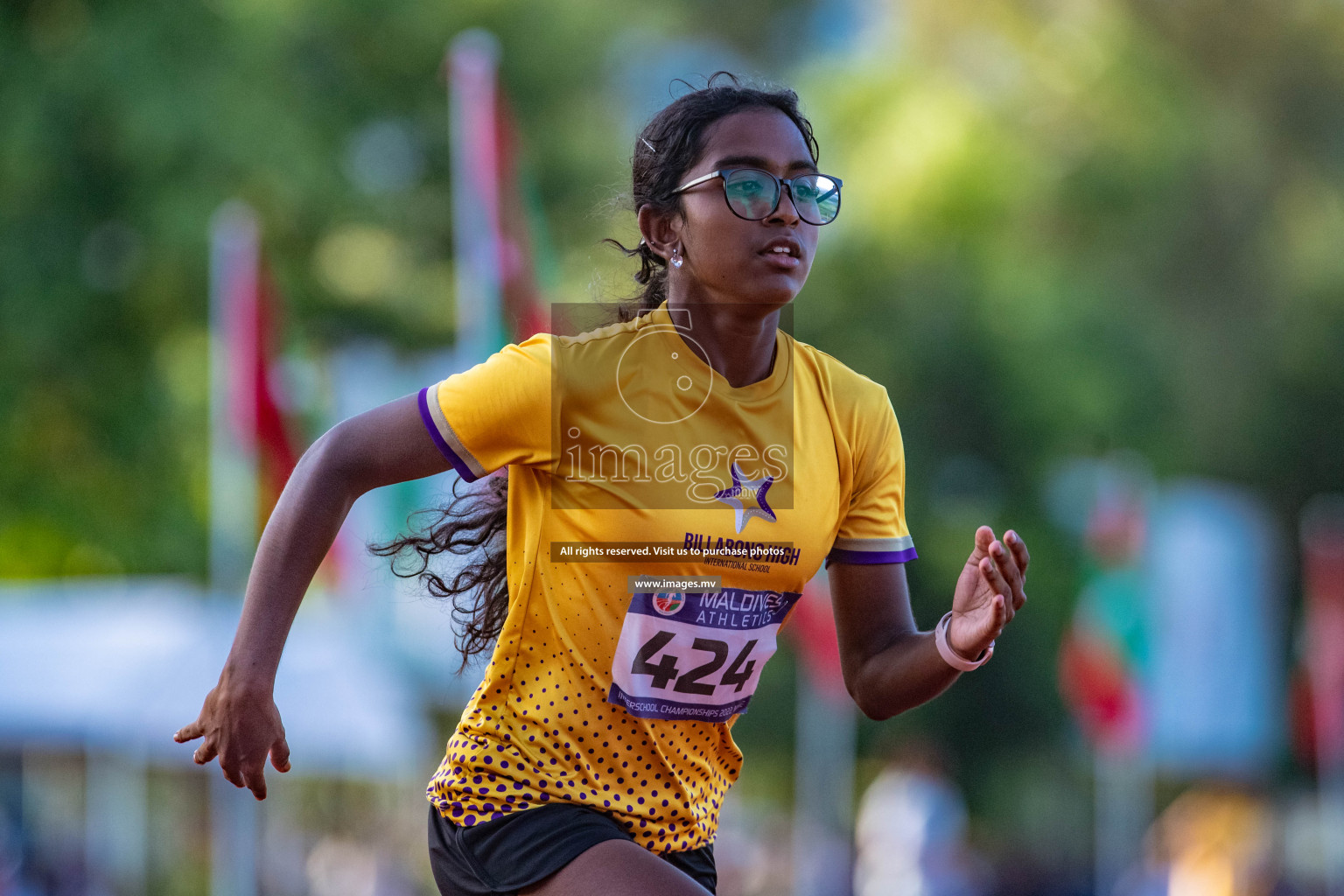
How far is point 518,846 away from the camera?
267cm

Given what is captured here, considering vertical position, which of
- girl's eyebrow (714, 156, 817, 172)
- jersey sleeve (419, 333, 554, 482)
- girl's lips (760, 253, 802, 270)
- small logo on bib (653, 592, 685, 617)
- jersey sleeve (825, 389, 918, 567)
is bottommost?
small logo on bib (653, 592, 685, 617)

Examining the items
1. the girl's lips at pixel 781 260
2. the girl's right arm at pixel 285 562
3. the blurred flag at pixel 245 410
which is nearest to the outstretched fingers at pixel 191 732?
the girl's right arm at pixel 285 562

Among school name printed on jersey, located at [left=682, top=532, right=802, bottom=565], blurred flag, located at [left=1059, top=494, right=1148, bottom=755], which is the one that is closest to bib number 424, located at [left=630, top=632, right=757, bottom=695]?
school name printed on jersey, located at [left=682, top=532, right=802, bottom=565]

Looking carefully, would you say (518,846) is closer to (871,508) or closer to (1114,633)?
(871,508)

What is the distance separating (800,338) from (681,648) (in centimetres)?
1512

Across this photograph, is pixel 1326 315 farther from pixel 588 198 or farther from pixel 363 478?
pixel 363 478

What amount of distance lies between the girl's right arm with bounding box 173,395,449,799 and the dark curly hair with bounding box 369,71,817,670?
1.04 ft

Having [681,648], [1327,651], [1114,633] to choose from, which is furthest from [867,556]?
[1327,651]

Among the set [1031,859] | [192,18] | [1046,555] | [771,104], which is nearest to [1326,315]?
[1046,555]

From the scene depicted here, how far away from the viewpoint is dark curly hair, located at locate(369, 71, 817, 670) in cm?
297

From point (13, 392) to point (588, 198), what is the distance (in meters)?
5.54

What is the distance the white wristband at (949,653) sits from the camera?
2812 mm

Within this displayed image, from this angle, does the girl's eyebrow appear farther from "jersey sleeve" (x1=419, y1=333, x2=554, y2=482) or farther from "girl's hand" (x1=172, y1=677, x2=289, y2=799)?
"girl's hand" (x1=172, y1=677, x2=289, y2=799)

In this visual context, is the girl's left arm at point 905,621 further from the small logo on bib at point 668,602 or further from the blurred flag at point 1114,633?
the blurred flag at point 1114,633
